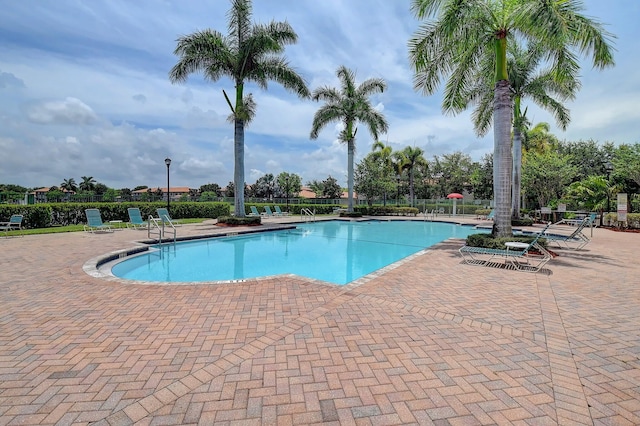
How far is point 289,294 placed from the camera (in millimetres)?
5020

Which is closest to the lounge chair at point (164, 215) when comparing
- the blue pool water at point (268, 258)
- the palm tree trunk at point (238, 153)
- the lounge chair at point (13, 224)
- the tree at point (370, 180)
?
the blue pool water at point (268, 258)

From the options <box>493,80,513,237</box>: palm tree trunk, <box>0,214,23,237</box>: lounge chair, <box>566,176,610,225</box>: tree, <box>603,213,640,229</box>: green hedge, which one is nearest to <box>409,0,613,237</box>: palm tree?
<box>493,80,513,237</box>: palm tree trunk

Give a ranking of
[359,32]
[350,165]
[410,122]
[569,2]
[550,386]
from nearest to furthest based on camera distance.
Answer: [550,386]
[569,2]
[359,32]
[410,122]
[350,165]

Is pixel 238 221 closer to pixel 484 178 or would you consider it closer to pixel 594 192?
pixel 594 192

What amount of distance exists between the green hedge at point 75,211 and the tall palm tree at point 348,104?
1046 cm

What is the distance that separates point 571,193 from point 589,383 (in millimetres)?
25527

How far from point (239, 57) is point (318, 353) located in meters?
15.6

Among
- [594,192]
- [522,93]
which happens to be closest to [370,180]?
[522,93]

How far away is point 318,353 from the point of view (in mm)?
3082

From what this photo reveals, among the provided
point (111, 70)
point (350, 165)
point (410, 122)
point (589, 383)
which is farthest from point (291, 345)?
point (350, 165)

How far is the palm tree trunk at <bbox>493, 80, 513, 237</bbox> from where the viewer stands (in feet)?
30.5

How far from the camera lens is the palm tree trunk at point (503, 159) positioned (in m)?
9.28

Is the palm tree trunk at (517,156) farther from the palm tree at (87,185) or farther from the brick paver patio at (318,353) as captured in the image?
the palm tree at (87,185)

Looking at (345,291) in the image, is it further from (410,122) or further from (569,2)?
(410,122)
